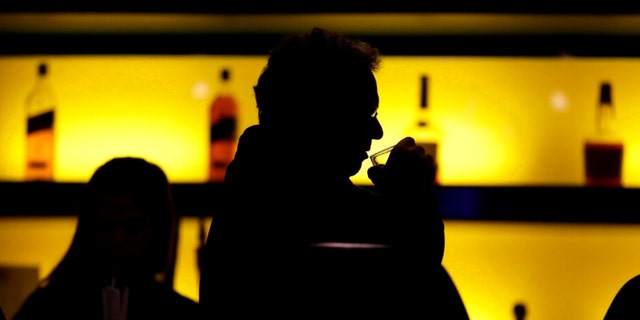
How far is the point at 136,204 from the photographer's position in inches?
78.5

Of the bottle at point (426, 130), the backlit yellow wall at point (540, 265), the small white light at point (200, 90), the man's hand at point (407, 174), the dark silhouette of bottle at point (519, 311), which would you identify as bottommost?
the dark silhouette of bottle at point (519, 311)

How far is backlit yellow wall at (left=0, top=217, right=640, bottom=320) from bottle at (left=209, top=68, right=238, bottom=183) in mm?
197

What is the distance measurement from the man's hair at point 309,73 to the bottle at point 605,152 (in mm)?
1145

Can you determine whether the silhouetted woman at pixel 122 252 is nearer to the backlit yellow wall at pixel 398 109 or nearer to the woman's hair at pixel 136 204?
the woman's hair at pixel 136 204

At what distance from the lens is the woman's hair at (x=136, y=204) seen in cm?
200

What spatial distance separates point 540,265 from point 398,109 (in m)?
0.53

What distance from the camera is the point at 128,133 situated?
230 cm

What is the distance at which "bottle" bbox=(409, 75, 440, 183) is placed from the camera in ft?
7.06

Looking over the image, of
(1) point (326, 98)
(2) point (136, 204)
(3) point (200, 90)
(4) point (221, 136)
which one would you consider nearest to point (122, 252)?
(2) point (136, 204)

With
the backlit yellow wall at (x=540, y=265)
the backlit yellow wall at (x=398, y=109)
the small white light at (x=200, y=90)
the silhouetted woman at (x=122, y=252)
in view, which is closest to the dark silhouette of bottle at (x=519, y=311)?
the backlit yellow wall at (x=540, y=265)

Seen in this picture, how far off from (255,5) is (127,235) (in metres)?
0.61

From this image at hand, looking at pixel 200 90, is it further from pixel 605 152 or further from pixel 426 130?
pixel 605 152

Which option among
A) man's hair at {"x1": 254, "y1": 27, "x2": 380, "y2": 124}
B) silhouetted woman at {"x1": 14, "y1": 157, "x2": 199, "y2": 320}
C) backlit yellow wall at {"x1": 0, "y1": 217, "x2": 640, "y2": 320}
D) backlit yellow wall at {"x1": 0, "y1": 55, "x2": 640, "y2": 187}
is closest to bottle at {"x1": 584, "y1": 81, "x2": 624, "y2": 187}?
backlit yellow wall at {"x1": 0, "y1": 55, "x2": 640, "y2": 187}

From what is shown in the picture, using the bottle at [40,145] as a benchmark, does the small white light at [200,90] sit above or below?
above
